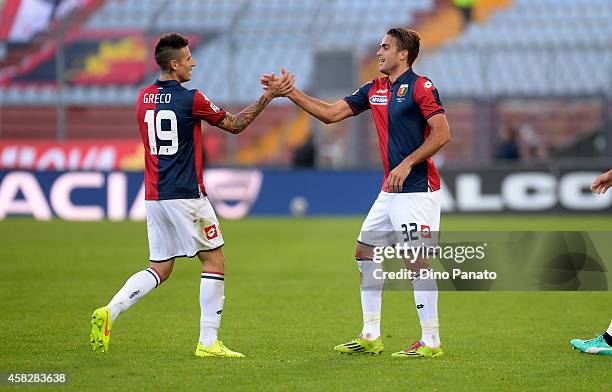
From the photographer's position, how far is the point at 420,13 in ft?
91.0

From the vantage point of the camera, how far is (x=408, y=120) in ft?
25.2

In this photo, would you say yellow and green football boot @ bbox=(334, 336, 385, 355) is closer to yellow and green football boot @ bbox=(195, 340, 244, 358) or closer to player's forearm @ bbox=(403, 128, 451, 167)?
yellow and green football boot @ bbox=(195, 340, 244, 358)

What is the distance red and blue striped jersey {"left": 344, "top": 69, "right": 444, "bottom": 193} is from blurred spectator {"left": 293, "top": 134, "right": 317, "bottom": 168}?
15.9 meters

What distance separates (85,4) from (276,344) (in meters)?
20.3

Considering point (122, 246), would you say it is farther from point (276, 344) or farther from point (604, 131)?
point (604, 131)

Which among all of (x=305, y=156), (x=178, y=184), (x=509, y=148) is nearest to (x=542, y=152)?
(x=509, y=148)

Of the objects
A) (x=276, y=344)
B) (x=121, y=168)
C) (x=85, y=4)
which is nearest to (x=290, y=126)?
(x=121, y=168)

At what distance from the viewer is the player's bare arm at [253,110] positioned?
7.68 meters

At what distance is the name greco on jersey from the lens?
7.56m

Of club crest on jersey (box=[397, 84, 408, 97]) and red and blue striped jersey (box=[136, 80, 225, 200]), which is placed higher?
club crest on jersey (box=[397, 84, 408, 97])

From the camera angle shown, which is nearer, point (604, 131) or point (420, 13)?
point (604, 131)

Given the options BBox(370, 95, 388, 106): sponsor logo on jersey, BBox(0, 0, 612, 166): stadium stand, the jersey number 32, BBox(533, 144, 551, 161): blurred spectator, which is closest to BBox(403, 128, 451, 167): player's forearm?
BBox(370, 95, 388, 106): sponsor logo on jersey

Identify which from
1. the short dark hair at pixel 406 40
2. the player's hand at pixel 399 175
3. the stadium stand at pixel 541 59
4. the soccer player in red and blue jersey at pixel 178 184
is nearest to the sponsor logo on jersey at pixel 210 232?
the soccer player in red and blue jersey at pixel 178 184

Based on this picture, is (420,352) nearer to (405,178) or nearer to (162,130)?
(405,178)
